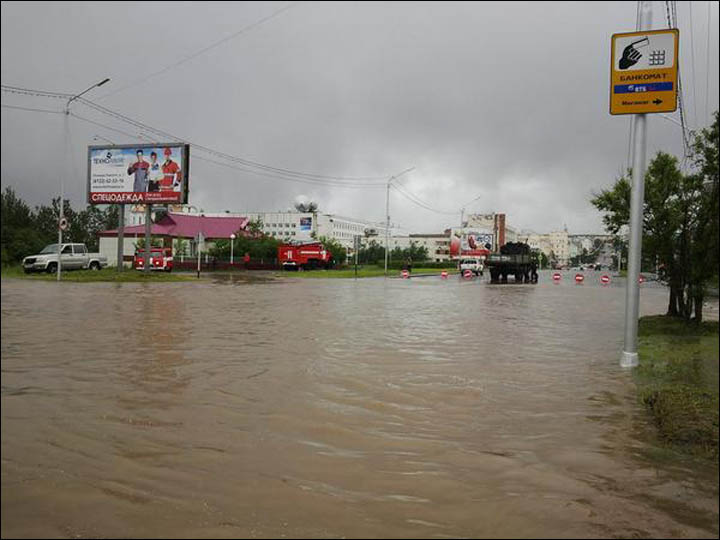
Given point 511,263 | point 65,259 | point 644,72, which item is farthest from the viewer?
point 511,263

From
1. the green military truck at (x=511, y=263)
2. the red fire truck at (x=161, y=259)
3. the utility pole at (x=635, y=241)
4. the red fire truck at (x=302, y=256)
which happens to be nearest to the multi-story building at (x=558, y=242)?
the red fire truck at (x=302, y=256)

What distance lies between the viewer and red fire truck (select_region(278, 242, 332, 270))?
55.8 metres

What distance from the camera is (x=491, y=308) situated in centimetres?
1950

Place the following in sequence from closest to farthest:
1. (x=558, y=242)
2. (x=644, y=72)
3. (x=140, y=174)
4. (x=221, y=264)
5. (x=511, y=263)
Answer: (x=644, y=72) < (x=140, y=174) < (x=511, y=263) < (x=221, y=264) < (x=558, y=242)

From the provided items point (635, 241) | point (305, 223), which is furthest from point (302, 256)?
point (305, 223)

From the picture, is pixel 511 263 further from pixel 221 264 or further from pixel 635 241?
pixel 635 241

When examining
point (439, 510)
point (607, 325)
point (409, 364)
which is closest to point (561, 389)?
point (409, 364)

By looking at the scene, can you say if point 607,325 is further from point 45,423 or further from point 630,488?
point 45,423

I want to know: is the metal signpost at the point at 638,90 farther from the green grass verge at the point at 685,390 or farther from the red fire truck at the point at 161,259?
the red fire truck at the point at 161,259

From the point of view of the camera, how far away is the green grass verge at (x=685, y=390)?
313 cm

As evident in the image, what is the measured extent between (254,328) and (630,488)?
878 cm

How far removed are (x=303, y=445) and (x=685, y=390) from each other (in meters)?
4.09

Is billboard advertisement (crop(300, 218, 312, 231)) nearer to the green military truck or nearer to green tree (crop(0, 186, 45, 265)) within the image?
the green military truck

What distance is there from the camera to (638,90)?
836 cm
